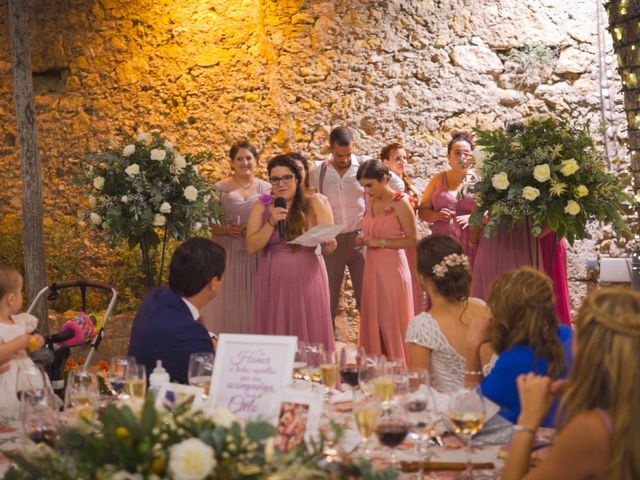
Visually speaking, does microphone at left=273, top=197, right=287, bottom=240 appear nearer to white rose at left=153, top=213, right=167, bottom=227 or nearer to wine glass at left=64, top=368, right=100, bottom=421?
white rose at left=153, top=213, right=167, bottom=227

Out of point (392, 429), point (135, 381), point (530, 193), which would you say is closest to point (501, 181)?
point (530, 193)

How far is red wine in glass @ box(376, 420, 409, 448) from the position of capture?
234cm

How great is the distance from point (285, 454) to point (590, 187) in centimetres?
402

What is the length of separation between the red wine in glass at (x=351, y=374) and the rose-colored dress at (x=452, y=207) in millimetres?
3985

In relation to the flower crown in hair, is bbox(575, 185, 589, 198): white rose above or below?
above

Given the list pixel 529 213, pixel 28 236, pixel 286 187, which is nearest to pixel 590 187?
pixel 529 213

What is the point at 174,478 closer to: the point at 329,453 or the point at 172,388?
the point at 329,453

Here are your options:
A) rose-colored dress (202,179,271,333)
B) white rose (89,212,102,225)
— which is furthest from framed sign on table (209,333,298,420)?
rose-colored dress (202,179,271,333)

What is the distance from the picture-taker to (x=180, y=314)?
371cm

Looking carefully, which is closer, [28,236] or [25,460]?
[25,460]

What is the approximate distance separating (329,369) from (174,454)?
4.15ft

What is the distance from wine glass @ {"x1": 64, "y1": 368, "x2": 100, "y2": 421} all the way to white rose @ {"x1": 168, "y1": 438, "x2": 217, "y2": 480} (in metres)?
0.50

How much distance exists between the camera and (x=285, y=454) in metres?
1.96

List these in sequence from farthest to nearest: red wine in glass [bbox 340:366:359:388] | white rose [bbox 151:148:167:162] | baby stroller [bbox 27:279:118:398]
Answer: white rose [bbox 151:148:167:162]
baby stroller [bbox 27:279:118:398]
red wine in glass [bbox 340:366:359:388]
